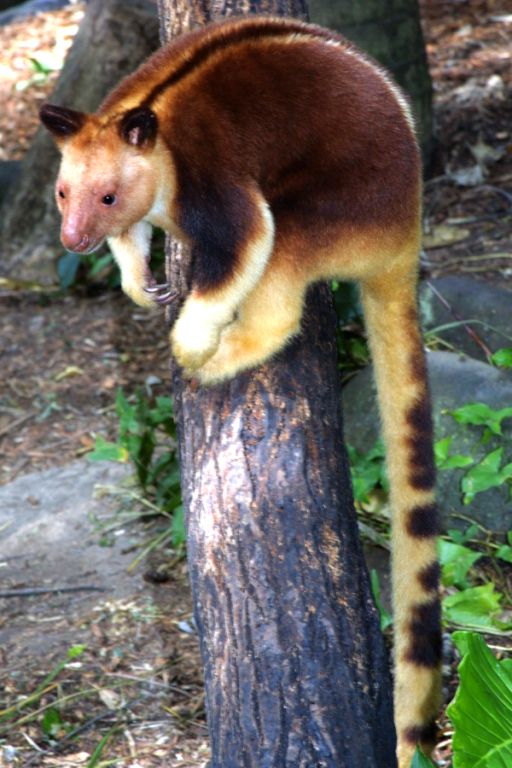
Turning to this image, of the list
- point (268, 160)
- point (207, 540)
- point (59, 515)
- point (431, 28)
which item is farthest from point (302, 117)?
point (431, 28)

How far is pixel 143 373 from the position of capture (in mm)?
6520

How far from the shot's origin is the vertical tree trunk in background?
3.09 m

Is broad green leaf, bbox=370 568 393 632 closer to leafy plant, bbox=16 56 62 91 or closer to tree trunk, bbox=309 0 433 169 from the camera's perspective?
tree trunk, bbox=309 0 433 169

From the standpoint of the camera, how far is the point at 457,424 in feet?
15.8

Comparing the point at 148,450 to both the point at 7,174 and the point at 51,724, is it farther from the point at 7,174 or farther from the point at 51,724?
the point at 7,174

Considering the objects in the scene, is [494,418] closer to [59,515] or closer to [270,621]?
[270,621]

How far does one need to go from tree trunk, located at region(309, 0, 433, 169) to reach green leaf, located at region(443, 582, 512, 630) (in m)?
3.67

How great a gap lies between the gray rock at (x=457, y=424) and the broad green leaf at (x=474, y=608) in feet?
1.70

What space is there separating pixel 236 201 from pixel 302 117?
31cm

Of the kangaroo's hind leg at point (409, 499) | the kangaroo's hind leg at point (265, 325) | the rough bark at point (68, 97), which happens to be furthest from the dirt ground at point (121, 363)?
the kangaroo's hind leg at point (265, 325)

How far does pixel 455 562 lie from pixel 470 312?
1.78m

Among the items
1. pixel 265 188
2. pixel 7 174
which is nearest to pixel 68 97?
pixel 7 174

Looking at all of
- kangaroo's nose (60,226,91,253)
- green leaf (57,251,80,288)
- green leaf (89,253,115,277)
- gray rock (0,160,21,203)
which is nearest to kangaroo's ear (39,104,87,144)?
kangaroo's nose (60,226,91,253)

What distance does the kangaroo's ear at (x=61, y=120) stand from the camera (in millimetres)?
2887
